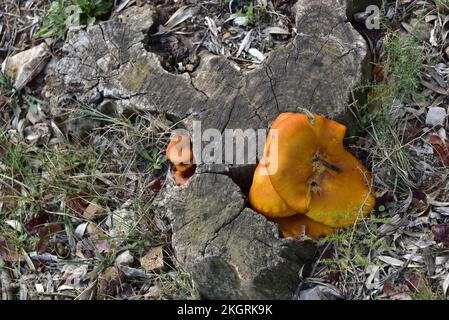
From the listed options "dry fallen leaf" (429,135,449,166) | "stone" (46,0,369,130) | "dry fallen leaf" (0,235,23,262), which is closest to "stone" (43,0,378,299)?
"stone" (46,0,369,130)

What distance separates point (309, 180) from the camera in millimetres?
3334

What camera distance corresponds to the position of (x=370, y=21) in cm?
390

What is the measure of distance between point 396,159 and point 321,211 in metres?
0.53

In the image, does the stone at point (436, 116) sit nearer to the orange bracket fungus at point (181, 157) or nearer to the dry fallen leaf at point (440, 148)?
the dry fallen leaf at point (440, 148)

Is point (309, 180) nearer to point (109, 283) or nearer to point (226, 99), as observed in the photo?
point (226, 99)

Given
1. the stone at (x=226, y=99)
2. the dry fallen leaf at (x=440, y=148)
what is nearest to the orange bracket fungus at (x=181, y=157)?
the stone at (x=226, y=99)

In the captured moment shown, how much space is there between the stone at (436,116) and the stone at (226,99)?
404 mm

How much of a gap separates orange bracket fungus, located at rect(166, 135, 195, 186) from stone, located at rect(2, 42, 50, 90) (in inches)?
52.1

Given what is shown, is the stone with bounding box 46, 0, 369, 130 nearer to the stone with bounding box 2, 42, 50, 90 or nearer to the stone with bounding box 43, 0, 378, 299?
the stone with bounding box 43, 0, 378, 299

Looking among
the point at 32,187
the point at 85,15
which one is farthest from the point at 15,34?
the point at 32,187

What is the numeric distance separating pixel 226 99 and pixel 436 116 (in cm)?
114

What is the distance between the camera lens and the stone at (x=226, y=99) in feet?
10.7

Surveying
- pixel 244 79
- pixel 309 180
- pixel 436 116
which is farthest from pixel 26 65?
pixel 436 116

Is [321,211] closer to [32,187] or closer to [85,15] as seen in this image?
[32,187]
